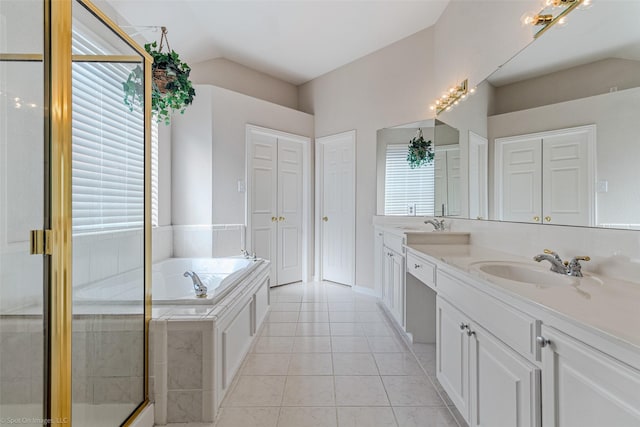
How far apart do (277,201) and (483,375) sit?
3261mm

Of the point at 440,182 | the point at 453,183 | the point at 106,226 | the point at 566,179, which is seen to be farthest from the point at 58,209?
the point at 440,182

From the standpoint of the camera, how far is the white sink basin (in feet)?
3.85

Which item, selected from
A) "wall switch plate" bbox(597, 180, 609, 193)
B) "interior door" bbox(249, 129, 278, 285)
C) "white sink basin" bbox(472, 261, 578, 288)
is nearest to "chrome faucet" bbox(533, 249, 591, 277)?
"white sink basin" bbox(472, 261, 578, 288)

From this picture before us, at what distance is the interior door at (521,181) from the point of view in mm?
1483

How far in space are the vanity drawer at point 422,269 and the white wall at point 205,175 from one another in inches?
86.1

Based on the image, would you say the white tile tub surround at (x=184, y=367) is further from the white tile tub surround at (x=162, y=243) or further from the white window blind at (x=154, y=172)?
the white window blind at (x=154, y=172)

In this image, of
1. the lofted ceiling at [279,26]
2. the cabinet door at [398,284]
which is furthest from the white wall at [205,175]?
the cabinet door at [398,284]

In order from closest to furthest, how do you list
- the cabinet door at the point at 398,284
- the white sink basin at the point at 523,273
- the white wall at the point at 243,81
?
the white sink basin at the point at 523,273
the cabinet door at the point at 398,284
the white wall at the point at 243,81

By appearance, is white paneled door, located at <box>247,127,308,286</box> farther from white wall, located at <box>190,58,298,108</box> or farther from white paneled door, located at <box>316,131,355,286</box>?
white wall, located at <box>190,58,298,108</box>

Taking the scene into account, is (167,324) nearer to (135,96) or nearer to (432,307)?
(135,96)

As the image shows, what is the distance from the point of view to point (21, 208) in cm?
90

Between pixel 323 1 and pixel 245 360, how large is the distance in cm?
321

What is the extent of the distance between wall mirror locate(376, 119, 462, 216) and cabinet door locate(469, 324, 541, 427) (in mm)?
1499

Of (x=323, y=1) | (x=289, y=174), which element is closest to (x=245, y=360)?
(x=289, y=174)
